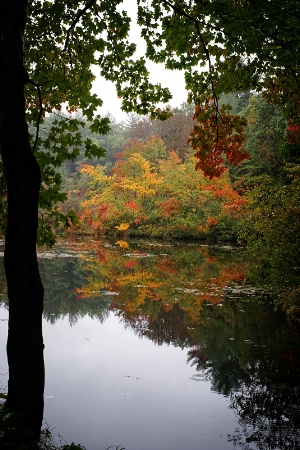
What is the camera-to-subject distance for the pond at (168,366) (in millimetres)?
5117

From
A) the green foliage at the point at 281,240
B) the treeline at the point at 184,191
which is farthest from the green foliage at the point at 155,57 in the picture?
the treeline at the point at 184,191

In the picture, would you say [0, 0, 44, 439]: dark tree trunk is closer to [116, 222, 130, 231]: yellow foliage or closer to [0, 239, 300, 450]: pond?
[0, 239, 300, 450]: pond

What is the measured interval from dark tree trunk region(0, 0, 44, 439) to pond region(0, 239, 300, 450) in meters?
1.57

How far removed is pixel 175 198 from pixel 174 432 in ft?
90.5

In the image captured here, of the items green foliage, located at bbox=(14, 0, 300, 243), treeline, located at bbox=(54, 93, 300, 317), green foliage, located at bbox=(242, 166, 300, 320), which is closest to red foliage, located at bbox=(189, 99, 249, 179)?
green foliage, located at bbox=(14, 0, 300, 243)

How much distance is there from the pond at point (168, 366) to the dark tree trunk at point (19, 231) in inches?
61.6

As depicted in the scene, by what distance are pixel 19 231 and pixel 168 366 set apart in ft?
15.4

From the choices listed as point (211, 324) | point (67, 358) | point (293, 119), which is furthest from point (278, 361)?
point (293, 119)

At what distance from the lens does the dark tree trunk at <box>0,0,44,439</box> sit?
346cm

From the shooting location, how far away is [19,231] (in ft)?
11.6

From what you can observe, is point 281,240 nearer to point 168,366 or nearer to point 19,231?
point 168,366

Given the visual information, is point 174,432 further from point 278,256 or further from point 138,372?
point 278,256

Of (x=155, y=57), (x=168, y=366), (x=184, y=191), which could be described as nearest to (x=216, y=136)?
(x=155, y=57)

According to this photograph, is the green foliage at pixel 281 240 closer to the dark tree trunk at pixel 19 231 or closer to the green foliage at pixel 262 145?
the dark tree trunk at pixel 19 231
